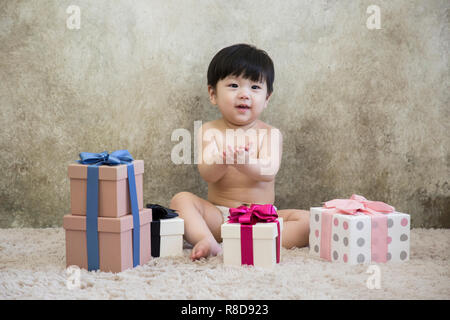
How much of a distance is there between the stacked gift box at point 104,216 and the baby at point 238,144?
286 millimetres

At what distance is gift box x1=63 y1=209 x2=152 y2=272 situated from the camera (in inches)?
58.2

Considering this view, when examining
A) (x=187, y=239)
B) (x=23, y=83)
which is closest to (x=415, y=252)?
(x=187, y=239)

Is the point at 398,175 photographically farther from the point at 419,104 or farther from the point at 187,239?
the point at 187,239

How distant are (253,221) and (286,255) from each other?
229mm

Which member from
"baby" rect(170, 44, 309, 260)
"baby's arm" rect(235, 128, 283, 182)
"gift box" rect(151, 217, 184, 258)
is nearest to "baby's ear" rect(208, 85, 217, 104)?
"baby" rect(170, 44, 309, 260)

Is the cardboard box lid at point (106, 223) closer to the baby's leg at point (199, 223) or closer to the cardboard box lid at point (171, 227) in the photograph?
the cardboard box lid at point (171, 227)

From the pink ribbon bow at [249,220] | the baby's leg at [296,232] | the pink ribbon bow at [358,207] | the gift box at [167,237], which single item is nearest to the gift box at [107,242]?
the gift box at [167,237]

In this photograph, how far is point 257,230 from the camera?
152 centimetres

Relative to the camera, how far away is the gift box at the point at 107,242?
58.2 inches

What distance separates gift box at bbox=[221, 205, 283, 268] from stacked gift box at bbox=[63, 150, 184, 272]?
289mm

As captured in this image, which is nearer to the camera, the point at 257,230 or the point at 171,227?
the point at 257,230

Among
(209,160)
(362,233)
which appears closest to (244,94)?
(209,160)

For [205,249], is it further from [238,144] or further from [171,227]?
[238,144]

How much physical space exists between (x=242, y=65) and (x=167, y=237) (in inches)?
27.9
